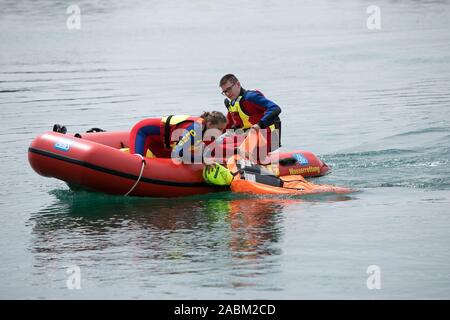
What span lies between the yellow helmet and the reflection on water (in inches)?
6.3

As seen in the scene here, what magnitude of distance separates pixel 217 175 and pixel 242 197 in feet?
1.08

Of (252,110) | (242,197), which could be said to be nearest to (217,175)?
(242,197)

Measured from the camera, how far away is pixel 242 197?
9883 millimetres

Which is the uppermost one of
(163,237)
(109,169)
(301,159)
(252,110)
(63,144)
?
(252,110)

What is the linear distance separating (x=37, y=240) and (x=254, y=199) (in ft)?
7.50

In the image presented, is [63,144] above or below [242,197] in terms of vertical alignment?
above

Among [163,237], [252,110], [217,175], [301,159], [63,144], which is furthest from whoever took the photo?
[301,159]

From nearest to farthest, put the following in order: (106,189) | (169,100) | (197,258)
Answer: (197,258), (106,189), (169,100)

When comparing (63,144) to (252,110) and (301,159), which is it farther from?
(301,159)

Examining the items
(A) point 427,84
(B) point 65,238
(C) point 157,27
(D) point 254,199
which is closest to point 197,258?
(B) point 65,238

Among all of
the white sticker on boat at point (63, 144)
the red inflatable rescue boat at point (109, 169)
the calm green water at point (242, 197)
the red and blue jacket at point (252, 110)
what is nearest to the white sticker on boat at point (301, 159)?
the calm green water at point (242, 197)

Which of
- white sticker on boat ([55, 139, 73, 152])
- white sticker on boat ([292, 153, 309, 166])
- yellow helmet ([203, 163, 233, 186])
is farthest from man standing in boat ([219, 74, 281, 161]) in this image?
white sticker on boat ([55, 139, 73, 152])

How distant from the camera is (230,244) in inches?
321
